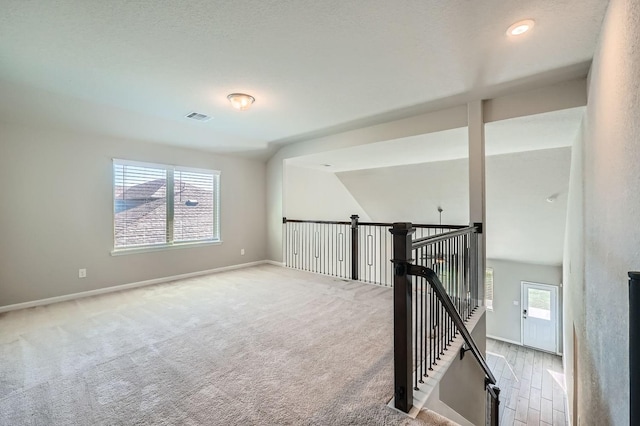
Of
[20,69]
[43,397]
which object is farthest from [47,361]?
[20,69]

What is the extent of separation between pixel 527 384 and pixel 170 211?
328 inches

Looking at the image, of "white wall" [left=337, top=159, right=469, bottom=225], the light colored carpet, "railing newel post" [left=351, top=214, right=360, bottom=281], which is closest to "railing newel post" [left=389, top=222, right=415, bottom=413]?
the light colored carpet

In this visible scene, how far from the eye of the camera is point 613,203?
71.6 inches

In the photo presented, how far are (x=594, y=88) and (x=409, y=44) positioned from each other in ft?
5.48

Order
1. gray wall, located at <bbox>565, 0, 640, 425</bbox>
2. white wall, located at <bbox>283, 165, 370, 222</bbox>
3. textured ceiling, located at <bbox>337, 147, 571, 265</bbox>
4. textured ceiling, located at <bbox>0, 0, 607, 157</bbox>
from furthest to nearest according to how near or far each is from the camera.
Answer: white wall, located at <bbox>283, 165, 370, 222</bbox> → textured ceiling, located at <bbox>337, 147, 571, 265</bbox> → textured ceiling, located at <bbox>0, 0, 607, 157</bbox> → gray wall, located at <bbox>565, 0, 640, 425</bbox>

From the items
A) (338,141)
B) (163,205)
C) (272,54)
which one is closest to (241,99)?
(272,54)

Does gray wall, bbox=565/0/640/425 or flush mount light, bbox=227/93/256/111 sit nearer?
gray wall, bbox=565/0/640/425

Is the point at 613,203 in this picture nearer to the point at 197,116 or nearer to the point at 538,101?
the point at 538,101

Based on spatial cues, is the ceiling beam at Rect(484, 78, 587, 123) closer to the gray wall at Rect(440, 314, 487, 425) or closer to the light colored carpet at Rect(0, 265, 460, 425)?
the gray wall at Rect(440, 314, 487, 425)

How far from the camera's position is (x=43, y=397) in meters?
1.88

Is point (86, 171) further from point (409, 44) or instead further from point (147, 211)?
point (409, 44)

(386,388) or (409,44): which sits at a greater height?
(409,44)

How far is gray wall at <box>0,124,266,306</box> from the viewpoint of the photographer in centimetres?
349

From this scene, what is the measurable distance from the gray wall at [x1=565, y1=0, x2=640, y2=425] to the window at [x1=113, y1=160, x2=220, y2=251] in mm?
5405
